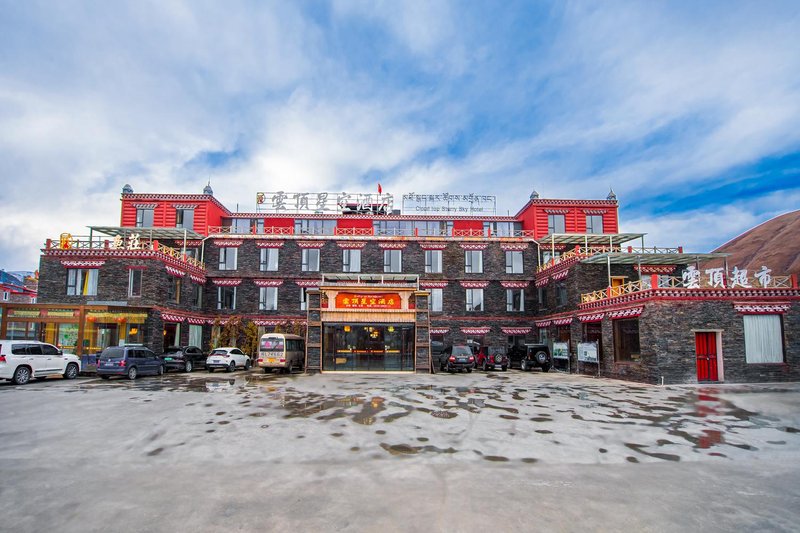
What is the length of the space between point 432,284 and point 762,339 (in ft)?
73.4

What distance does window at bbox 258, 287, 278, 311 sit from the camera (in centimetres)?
3903

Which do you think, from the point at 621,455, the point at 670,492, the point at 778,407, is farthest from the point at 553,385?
the point at 670,492

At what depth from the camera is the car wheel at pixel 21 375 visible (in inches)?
766

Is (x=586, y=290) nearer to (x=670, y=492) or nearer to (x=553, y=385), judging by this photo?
(x=553, y=385)

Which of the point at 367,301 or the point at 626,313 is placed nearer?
the point at 626,313

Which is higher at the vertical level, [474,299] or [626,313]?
[474,299]

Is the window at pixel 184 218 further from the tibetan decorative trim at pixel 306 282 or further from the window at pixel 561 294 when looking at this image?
the window at pixel 561 294

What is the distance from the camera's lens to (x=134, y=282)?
31.0m

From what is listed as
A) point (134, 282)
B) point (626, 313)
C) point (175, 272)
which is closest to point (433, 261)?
point (626, 313)

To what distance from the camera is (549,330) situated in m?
36.1

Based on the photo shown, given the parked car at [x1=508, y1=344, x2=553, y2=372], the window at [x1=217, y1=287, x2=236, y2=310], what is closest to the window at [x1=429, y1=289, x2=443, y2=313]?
the parked car at [x1=508, y1=344, x2=553, y2=372]

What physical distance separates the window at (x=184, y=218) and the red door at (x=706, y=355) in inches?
1499

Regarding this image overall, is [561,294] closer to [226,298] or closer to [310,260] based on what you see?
[310,260]

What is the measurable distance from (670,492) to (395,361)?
913 inches
